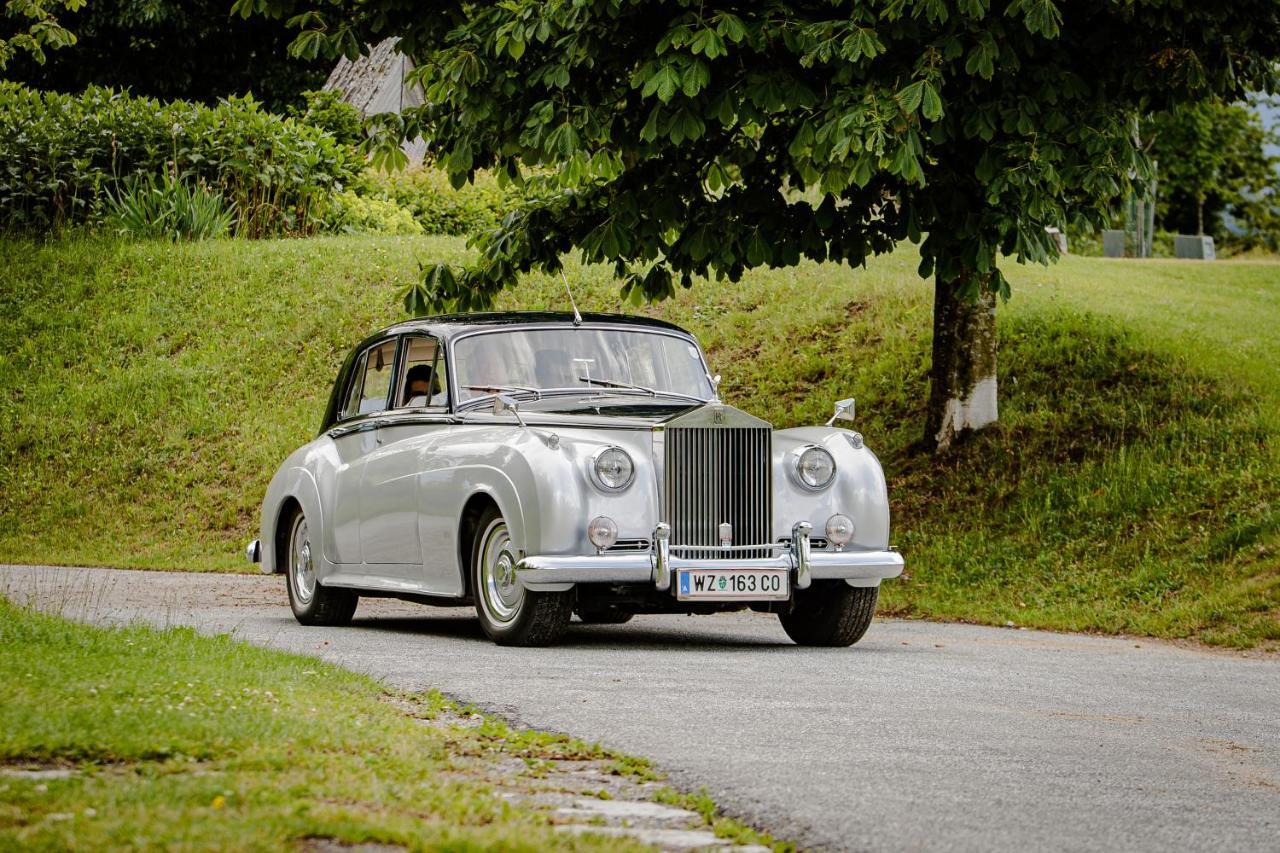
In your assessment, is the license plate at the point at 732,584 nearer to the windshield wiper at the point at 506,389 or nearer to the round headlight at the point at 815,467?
the round headlight at the point at 815,467

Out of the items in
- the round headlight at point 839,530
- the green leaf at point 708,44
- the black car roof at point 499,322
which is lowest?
the round headlight at point 839,530

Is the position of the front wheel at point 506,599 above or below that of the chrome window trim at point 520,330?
below

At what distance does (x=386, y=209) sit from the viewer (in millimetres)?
28797

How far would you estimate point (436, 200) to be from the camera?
3006 centimetres

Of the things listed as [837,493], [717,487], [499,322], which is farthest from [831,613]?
[499,322]

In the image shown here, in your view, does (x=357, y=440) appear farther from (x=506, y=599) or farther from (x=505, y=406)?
(x=506, y=599)

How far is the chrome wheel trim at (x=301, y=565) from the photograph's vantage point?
11.8 metres

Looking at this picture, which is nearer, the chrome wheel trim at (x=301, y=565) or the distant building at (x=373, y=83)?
the chrome wheel trim at (x=301, y=565)

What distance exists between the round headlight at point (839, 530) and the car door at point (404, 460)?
95.1 inches

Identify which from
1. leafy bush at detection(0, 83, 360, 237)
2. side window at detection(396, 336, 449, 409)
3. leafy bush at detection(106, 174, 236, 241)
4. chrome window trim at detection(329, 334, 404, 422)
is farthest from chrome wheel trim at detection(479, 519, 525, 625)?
leafy bush at detection(106, 174, 236, 241)

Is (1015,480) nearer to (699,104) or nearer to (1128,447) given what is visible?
(1128,447)

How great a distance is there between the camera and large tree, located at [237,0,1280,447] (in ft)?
36.2

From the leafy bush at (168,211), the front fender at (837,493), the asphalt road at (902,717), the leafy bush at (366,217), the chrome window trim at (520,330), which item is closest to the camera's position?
the asphalt road at (902,717)

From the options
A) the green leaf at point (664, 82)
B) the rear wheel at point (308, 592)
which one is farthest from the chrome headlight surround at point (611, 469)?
the rear wheel at point (308, 592)
